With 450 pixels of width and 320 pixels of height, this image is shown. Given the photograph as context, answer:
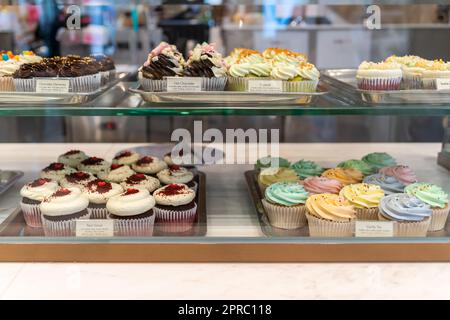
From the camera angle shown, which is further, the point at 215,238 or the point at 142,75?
the point at 142,75

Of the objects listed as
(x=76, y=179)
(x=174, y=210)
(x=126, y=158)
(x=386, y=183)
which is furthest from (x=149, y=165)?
A: (x=386, y=183)

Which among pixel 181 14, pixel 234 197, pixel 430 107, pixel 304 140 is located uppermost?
pixel 181 14

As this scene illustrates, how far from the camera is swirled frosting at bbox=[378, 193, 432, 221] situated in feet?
4.92

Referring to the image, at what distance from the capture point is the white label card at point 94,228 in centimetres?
147

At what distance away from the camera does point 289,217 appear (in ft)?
5.20

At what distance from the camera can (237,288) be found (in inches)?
52.4

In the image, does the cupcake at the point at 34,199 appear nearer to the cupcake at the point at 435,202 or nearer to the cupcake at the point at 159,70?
the cupcake at the point at 159,70

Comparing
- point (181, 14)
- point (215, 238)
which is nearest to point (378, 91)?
point (215, 238)

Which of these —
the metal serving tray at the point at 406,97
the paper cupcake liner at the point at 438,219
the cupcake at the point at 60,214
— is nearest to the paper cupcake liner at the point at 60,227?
the cupcake at the point at 60,214

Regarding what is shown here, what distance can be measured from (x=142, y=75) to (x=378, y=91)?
678 millimetres

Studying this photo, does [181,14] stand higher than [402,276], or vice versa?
[181,14]

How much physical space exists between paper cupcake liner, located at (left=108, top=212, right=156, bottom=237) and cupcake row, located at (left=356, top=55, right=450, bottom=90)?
745 millimetres

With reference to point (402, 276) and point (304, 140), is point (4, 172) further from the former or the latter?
point (304, 140)

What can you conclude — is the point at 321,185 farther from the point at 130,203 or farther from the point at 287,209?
the point at 130,203
